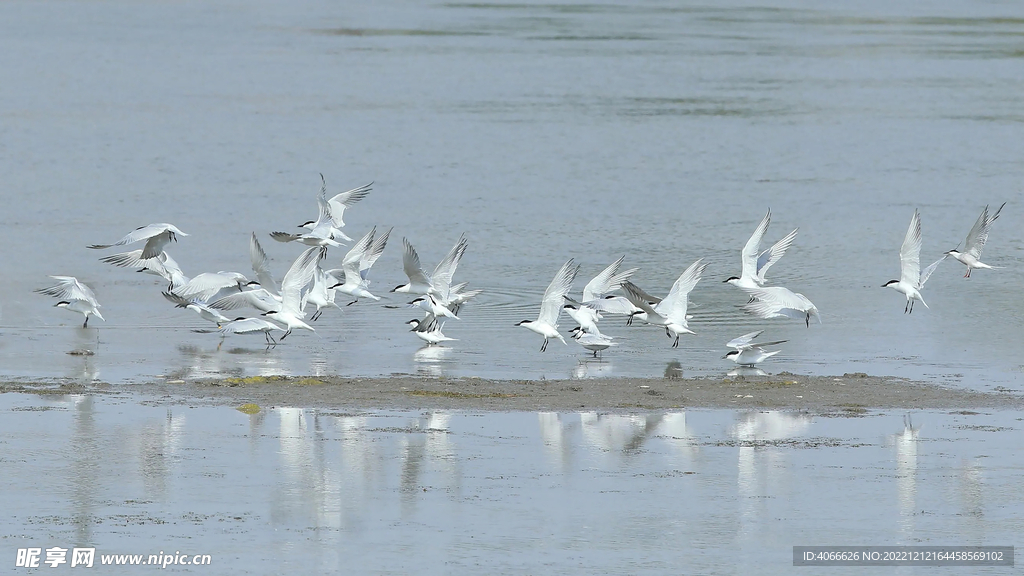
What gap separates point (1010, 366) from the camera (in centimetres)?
1419

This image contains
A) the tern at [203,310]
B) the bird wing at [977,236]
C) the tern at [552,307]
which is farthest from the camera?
the bird wing at [977,236]

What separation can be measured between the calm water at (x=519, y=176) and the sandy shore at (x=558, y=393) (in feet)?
1.92

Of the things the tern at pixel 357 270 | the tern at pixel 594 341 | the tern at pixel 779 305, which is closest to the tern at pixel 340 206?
the tern at pixel 357 270

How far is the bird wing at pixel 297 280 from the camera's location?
14.9 m

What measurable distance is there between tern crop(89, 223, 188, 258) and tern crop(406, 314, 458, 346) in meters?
2.79

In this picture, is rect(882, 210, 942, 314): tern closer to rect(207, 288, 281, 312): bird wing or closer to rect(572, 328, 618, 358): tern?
rect(572, 328, 618, 358): tern

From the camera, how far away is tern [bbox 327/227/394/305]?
16219 mm

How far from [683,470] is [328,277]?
272 inches

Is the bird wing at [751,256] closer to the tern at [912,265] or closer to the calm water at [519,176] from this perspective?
the calm water at [519,176]

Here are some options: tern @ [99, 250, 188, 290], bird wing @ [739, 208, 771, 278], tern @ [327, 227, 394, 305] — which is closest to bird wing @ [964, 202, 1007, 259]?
bird wing @ [739, 208, 771, 278]

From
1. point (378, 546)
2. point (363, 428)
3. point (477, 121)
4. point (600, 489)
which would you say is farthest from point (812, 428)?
point (477, 121)

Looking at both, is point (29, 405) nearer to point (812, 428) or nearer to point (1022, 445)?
point (812, 428)

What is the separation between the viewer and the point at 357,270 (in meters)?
16.4

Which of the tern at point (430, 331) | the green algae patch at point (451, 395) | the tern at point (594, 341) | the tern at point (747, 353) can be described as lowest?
the green algae patch at point (451, 395)
